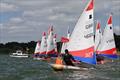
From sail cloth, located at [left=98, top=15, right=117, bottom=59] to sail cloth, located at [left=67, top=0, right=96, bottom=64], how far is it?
18.5m

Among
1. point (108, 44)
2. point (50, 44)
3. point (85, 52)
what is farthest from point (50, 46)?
point (85, 52)

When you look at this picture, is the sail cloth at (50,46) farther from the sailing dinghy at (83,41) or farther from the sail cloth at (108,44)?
the sailing dinghy at (83,41)

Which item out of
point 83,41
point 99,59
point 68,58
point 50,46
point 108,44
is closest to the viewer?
point 68,58

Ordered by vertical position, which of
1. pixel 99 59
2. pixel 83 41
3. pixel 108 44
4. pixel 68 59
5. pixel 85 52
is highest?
pixel 108 44

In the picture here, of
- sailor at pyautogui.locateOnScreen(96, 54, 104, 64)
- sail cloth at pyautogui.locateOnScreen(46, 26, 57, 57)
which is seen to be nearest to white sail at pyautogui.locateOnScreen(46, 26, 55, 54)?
sail cloth at pyautogui.locateOnScreen(46, 26, 57, 57)

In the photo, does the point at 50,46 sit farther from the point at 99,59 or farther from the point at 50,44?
the point at 99,59

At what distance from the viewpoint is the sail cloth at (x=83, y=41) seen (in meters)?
37.3

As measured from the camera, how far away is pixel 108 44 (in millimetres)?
55875

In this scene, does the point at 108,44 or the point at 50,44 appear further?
the point at 50,44

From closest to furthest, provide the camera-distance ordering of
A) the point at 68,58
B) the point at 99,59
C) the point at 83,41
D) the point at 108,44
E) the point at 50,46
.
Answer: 1. the point at 68,58
2. the point at 83,41
3. the point at 99,59
4. the point at 108,44
5. the point at 50,46

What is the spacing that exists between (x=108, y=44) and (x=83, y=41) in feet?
61.8

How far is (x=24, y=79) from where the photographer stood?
105ft

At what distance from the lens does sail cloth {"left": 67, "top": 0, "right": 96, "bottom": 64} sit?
1469 inches

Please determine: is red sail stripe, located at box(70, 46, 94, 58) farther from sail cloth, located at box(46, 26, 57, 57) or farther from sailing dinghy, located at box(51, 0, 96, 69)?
sail cloth, located at box(46, 26, 57, 57)
